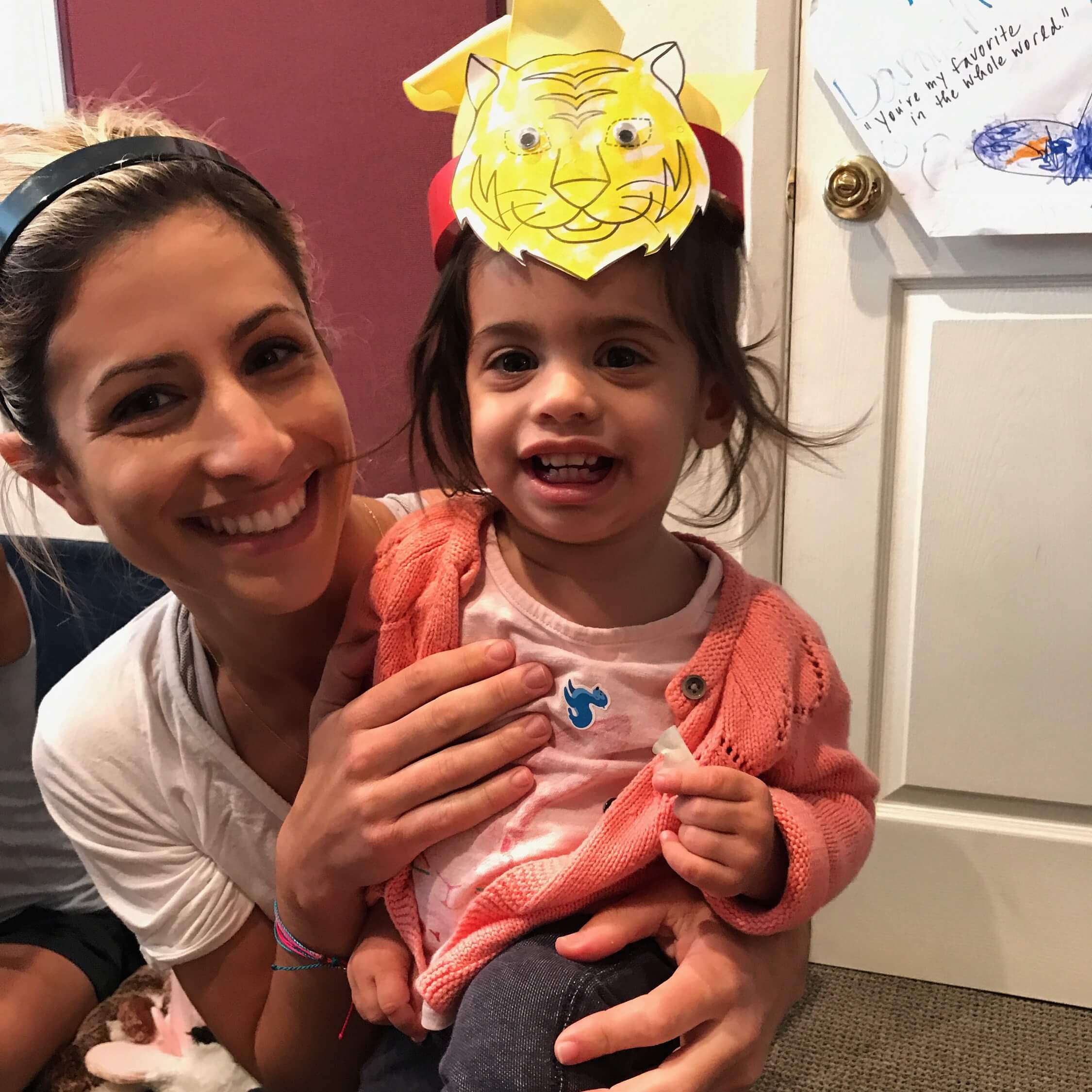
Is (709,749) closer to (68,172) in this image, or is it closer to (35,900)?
(68,172)

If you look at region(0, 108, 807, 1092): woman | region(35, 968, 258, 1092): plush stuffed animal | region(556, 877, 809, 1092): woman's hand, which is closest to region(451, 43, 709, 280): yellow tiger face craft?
region(0, 108, 807, 1092): woman

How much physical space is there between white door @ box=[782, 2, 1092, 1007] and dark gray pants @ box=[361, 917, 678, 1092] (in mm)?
945

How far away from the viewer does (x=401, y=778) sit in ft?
2.56

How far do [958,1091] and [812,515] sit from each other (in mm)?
912

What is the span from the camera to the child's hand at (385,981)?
751 mm

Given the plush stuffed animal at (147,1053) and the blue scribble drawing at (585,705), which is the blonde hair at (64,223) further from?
the plush stuffed animal at (147,1053)

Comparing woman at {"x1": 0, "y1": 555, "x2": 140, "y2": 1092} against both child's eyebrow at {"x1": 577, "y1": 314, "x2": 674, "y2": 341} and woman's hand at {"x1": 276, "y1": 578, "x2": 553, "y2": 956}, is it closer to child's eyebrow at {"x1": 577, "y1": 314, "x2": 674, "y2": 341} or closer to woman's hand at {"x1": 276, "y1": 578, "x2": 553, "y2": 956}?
woman's hand at {"x1": 276, "y1": 578, "x2": 553, "y2": 956}

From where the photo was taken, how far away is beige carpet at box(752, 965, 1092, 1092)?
1.43 meters

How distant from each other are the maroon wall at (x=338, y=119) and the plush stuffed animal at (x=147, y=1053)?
908 millimetres

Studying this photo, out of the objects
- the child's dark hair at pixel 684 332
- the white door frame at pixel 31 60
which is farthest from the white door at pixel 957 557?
the white door frame at pixel 31 60

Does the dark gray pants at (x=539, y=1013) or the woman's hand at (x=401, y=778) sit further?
the woman's hand at (x=401, y=778)

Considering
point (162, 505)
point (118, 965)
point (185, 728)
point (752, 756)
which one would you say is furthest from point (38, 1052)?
point (752, 756)

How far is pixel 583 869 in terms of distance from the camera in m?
0.71

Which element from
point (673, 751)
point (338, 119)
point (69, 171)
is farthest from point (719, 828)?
point (338, 119)
